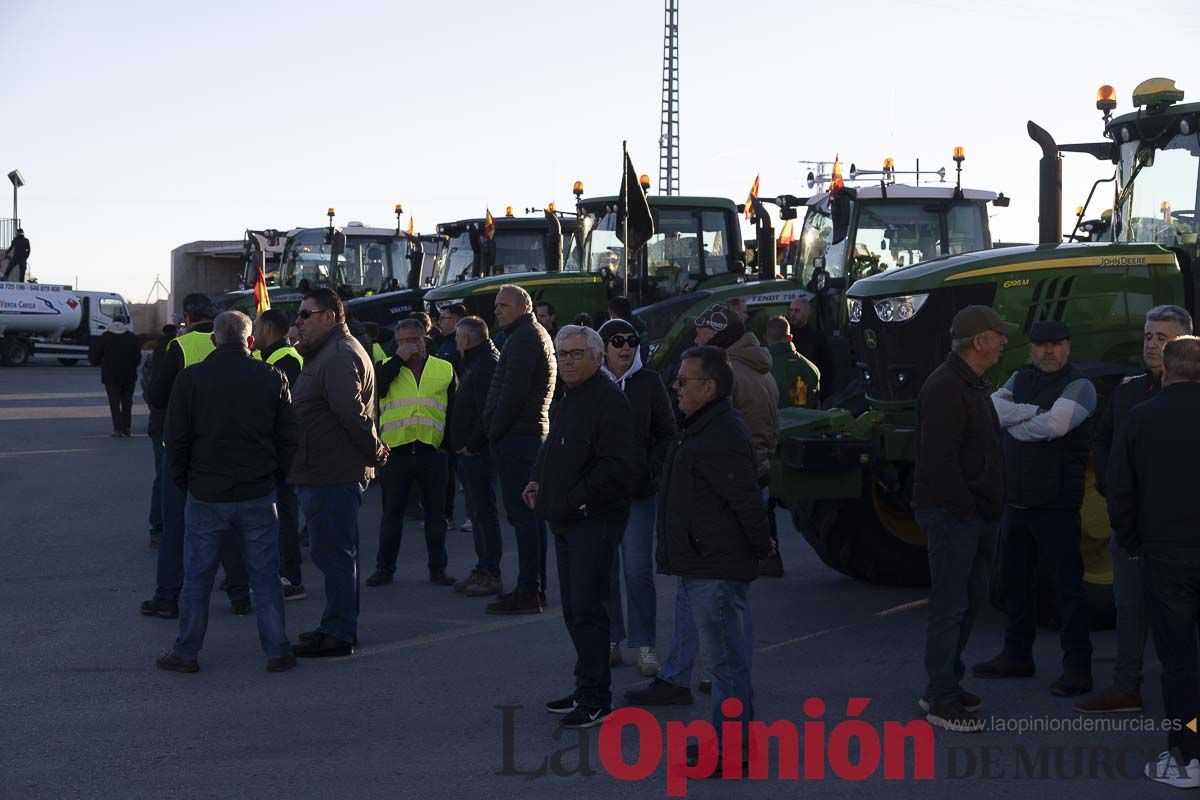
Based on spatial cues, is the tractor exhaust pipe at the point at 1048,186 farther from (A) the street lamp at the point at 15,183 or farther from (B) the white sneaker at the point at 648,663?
(A) the street lamp at the point at 15,183

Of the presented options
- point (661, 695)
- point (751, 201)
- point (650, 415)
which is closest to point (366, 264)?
point (751, 201)

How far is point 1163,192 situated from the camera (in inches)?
377

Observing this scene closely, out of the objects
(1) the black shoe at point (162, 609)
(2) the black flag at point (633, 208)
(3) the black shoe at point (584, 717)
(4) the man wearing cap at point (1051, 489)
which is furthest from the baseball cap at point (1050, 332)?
(2) the black flag at point (633, 208)

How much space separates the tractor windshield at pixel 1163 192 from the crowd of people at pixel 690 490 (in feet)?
8.44

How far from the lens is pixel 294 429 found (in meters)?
7.74

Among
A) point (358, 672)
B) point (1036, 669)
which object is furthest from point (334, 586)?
point (1036, 669)

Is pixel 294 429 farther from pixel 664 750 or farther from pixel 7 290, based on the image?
pixel 7 290

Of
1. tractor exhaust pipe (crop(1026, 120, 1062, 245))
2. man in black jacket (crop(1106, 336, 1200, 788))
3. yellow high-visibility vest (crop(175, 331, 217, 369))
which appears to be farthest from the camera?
yellow high-visibility vest (crop(175, 331, 217, 369))

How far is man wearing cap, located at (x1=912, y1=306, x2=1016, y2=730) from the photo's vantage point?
6.36 metres

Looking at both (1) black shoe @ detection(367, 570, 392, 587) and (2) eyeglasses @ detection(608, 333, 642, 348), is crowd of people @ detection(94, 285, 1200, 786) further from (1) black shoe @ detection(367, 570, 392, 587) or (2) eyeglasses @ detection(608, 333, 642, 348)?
(1) black shoe @ detection(367, 570, 392, 587)

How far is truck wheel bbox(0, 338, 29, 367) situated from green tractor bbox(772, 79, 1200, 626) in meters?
36.3

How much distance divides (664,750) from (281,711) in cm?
188

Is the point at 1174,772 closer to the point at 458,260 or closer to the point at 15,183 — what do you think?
the point at 458,260

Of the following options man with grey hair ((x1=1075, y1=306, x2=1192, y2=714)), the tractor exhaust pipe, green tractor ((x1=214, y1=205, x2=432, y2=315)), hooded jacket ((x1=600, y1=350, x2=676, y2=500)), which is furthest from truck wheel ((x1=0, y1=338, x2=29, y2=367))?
man with grey hair ((x1=1075, y1=306, x2=1192, y2=714))
